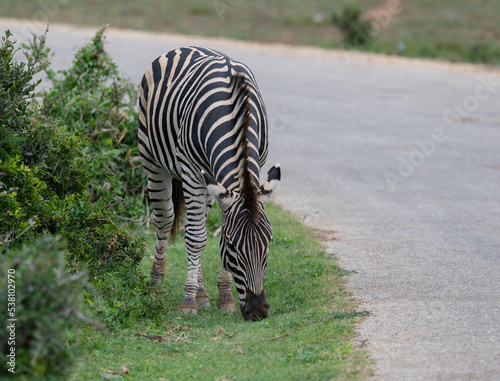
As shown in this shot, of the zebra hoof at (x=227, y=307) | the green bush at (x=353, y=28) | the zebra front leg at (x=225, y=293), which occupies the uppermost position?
the green bush at (x=353, y=28)

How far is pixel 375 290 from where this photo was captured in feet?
20.7

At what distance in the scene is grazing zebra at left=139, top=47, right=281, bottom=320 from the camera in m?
5.71

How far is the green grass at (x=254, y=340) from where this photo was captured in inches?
186

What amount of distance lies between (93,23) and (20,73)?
22571mm

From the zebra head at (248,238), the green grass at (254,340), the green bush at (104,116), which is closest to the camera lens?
the green grass at (254,340)

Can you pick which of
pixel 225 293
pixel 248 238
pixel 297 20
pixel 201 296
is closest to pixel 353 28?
pixel 297 20

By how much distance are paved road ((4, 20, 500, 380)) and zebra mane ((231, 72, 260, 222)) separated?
1323 millimetres

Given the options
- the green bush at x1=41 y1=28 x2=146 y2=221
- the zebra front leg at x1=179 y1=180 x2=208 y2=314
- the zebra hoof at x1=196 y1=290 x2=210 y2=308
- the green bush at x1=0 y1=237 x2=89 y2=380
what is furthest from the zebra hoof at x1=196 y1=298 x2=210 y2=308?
the green bush at x1=0 y1=237 x2=89 y2=380

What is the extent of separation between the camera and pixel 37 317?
3.45m

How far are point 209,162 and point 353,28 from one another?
2206 cm

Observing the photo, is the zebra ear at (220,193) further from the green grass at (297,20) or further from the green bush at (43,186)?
the green grass at (297,20)

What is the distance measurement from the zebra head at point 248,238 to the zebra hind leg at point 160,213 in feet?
5.84

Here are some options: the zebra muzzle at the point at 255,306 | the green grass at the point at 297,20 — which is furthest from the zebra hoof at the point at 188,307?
the green grass at the point at 297,20

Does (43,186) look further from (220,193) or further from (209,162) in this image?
(220,193)
